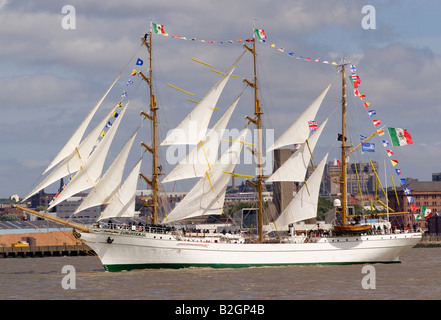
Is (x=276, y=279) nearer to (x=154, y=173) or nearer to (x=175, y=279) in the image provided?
(x=175, y=279)

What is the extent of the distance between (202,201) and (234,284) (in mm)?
13740

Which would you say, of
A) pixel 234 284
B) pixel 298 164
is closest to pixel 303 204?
pixel 298 164

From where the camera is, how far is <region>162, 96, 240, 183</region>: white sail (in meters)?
55.8

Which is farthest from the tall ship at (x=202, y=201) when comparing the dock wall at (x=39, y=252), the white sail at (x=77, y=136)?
the dock wall at (x=39, y=252)

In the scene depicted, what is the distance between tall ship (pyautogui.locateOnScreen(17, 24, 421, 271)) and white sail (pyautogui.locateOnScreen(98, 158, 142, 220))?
0.23 ft

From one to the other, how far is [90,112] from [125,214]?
781 cm

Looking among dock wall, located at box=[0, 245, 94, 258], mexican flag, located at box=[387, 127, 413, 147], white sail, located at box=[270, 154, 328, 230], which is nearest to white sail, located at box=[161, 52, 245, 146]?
white sail, located at box=[270, 154, 328, 230]

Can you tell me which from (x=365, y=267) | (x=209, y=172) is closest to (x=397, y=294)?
(x=365, y=267)

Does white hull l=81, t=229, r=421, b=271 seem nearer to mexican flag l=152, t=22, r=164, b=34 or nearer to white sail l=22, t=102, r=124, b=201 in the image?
white sail l=22, t=102, r=124, b=201

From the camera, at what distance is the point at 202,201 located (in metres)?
57.1

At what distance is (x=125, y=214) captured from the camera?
54.7m

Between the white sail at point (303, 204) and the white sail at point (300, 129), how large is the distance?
8.50 feet

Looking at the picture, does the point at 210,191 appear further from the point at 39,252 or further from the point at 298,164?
the point at 39,252

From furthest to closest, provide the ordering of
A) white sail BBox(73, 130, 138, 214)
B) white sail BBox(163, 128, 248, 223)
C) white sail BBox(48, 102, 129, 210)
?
white sail BBox(163, 128, 248, 223) < white sail BBox(73, 130, 138, 214) < white sail BBox(48, 102, 129, 210)
